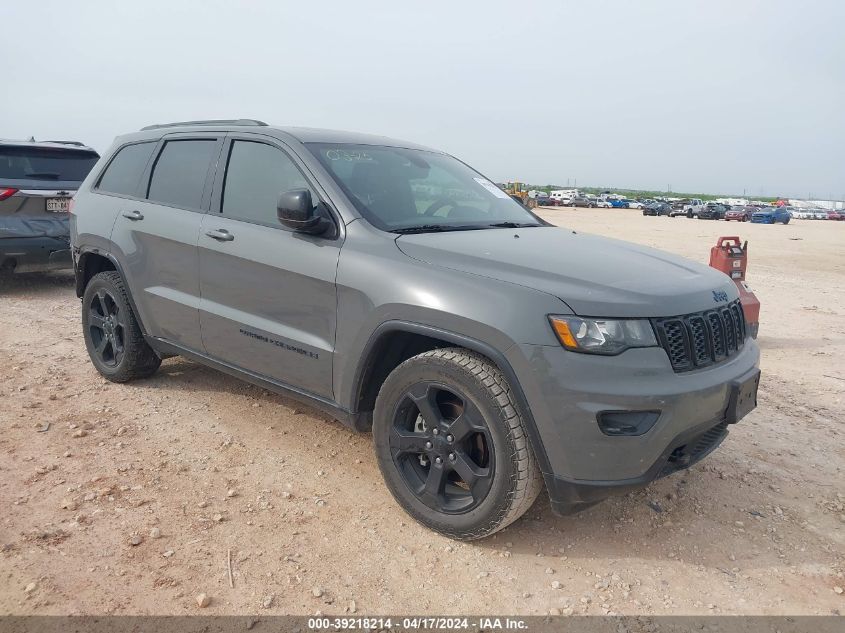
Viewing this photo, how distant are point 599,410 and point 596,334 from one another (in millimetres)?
288

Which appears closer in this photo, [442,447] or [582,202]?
[442,447]

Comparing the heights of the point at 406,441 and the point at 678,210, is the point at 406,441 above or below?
below

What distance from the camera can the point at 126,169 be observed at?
471cm

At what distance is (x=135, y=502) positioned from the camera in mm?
3168

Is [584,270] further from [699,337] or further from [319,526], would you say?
[319,526]

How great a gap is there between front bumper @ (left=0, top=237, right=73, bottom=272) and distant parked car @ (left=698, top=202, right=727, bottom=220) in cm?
5109

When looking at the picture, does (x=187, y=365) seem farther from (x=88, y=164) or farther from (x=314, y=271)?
(x=88, y=164)

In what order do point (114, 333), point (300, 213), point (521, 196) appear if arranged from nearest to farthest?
point (300, 213) → point (114, 333) → point (521, 196)

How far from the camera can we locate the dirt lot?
2.58m

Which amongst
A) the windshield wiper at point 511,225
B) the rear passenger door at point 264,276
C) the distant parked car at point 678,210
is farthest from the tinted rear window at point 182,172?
the distant parked car at point 678,210

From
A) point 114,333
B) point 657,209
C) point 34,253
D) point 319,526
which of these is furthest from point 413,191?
point 657,209

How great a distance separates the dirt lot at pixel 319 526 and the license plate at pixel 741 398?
0.61 metres

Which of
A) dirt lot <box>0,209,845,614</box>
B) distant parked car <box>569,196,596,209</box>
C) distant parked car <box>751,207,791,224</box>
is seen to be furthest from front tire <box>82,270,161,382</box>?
distant parked car <box>569,196,596,209</box>

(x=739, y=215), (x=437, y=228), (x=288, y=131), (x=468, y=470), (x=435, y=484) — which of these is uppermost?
(x=288, y=131)
